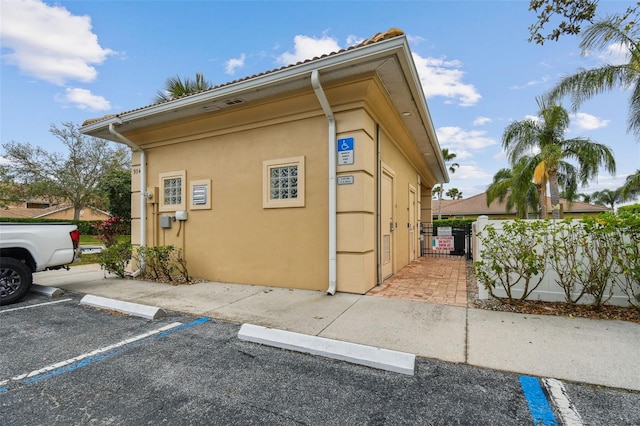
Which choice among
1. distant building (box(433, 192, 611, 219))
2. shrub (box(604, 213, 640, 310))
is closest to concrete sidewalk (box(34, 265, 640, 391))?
shrub (box(604, 213, 640, 310))

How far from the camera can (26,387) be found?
2430 millimetres

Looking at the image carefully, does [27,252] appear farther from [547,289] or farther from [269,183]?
[547,289]

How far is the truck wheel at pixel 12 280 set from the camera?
16.0 ft

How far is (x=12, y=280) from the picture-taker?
16.3 feet

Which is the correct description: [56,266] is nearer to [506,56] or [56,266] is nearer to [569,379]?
[569,379]

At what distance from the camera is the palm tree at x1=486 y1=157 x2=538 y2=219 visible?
17859mm

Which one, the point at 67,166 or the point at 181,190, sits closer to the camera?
the point at 181,190

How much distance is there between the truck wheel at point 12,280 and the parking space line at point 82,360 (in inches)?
128

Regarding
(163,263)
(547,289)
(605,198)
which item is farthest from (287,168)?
(605,198)

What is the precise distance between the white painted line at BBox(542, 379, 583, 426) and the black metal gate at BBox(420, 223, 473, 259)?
295 inches

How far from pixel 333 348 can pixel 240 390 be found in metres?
0.99

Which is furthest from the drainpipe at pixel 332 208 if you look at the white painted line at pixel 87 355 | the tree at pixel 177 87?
the tree at pixel 177 87

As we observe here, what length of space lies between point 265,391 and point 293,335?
0.95m

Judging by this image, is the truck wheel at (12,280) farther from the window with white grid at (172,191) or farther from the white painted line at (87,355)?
the white painted line at (87,355)
